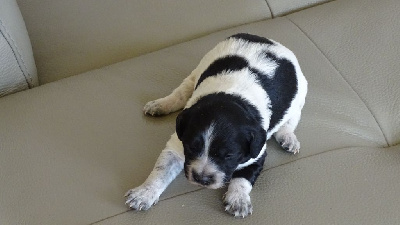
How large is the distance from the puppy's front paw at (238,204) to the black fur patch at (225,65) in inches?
14.8

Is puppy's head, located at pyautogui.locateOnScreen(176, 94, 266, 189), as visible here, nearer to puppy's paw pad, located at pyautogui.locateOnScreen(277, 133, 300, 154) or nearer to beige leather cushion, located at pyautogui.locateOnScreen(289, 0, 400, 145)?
puppy's paw pad, located at pyautogui.locateOnScreen(277, 133, 300, 154)

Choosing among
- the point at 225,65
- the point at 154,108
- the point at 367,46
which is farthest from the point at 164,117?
the point at 367,46

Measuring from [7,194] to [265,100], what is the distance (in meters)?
0.75

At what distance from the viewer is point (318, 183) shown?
141 cm

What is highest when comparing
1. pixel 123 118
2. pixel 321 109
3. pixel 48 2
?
pixel 48 2

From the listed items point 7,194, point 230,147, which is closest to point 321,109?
point 230,147

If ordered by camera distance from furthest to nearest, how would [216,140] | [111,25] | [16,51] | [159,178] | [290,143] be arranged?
[111,25]
[16,51]
[290,143]
[159,178]
[216,140]

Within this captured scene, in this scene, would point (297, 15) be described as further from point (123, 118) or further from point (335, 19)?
point (123, 118)

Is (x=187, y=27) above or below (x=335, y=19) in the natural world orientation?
above

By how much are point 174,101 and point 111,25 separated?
550 millimetres

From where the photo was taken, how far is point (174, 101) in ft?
5.56

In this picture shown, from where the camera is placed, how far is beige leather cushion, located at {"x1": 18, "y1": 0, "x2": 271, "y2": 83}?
197 centimetres

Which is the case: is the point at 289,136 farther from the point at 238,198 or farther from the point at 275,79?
the point at 238,198

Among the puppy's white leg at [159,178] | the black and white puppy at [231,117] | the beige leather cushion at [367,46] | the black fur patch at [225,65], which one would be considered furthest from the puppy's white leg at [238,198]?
the beige leather cushion at [367,46]
